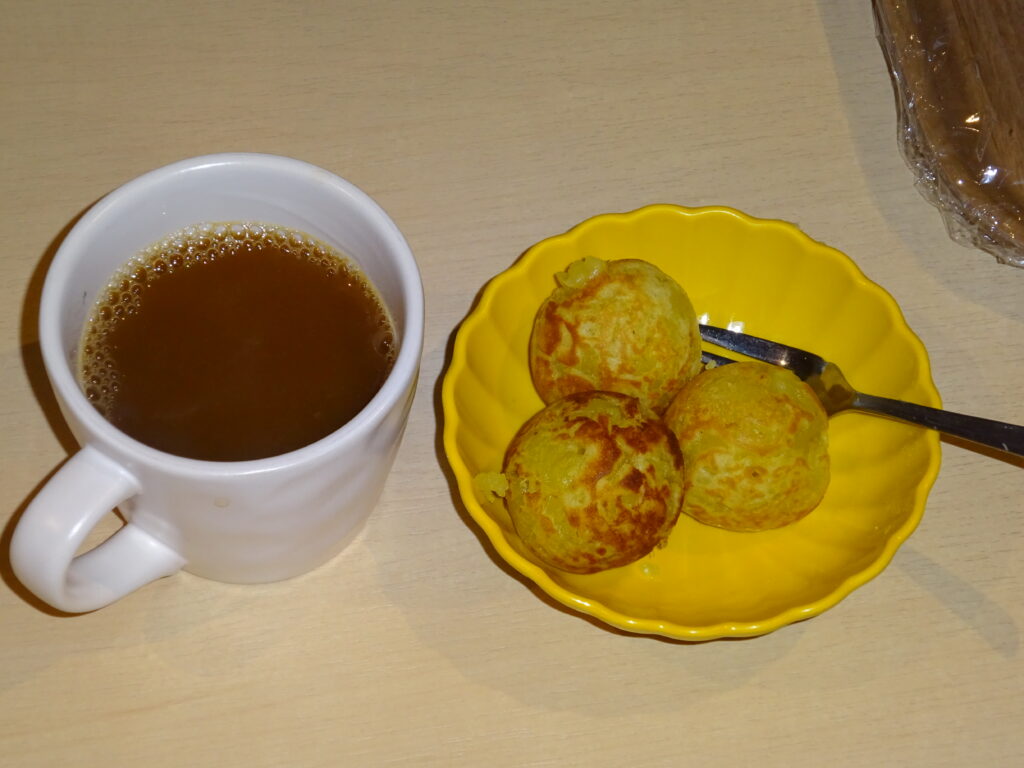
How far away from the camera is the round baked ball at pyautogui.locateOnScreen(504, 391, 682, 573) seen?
83 centimetres

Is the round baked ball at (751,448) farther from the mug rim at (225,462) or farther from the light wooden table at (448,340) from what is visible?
the mug rim at (225,462)

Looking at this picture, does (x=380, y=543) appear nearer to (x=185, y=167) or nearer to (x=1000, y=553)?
(x=185, y=167)

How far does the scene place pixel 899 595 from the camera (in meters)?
0.93

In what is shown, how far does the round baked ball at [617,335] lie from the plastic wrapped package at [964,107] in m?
0.41

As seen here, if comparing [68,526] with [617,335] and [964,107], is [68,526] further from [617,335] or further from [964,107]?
[964,107]

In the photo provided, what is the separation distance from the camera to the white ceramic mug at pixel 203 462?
659mm

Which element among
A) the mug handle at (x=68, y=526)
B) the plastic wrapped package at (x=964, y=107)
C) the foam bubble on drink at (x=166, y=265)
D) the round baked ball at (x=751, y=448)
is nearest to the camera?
the mug handle at (x=68, y=526)

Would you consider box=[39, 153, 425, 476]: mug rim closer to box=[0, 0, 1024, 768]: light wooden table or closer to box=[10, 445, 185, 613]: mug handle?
box=[10, 445, 185, 613]: mug handle

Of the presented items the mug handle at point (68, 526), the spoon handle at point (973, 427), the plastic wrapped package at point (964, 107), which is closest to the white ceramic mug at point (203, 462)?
the mug handle at point (68, 526)

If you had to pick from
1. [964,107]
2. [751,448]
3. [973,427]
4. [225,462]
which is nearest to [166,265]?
[225,462]

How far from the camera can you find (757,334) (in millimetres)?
1062

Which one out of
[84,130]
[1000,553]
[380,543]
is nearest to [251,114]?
[84,130]

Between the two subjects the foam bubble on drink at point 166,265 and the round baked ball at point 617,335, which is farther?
the round baked ball at point 617,335

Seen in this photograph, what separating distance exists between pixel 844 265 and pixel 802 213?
156 mm
